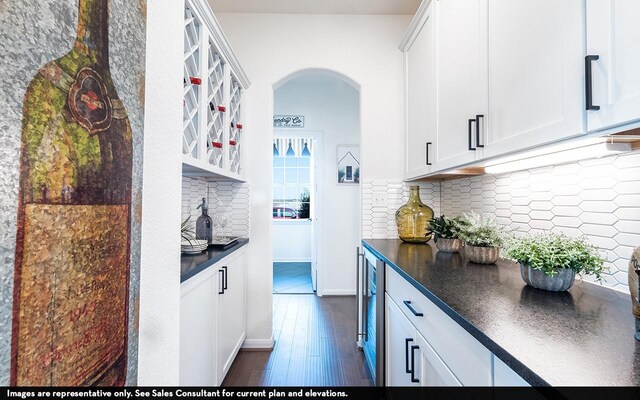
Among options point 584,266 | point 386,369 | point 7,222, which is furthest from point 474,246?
point 7,222

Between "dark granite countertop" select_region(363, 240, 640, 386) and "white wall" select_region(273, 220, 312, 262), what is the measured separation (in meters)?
4.82

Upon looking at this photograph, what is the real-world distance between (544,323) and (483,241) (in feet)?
2.42

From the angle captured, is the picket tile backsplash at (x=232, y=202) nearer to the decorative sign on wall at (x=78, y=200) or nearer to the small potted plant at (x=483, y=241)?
the small potted plant at (x=483, y=241)

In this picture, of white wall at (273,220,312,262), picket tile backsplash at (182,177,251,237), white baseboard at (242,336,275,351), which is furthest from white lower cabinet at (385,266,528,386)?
white wall at (273,220,312,262)

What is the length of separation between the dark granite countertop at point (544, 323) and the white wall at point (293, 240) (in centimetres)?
482

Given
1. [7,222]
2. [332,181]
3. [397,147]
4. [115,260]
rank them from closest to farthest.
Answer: [7,222], [115,260], [397,147], [332,181]

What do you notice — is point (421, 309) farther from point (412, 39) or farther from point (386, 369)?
point (412, 39)

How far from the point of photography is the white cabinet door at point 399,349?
1164mm

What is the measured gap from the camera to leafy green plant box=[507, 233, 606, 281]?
2.98 feet

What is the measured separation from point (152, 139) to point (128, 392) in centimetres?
58

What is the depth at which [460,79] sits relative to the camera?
1512 mm

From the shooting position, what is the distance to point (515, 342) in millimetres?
619

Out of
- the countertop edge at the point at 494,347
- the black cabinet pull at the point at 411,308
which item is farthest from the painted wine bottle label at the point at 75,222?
the black cabinet pull at the point at 411,308

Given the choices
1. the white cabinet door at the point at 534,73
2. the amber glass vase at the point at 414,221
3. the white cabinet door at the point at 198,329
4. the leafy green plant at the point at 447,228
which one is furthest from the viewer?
the amber glass vase at the point at 414,221
